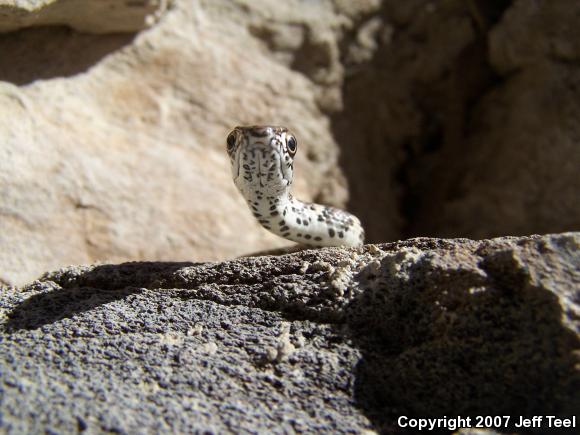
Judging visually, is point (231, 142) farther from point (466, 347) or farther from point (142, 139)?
point (466, 347)

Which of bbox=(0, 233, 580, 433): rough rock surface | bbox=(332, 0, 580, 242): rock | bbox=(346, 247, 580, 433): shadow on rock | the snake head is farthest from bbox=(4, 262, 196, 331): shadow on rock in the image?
bbox=(332, 0, 580, 242): rock

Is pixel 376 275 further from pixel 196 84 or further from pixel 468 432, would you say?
pixel 196 84

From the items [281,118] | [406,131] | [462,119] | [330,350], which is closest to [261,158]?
[330,350]

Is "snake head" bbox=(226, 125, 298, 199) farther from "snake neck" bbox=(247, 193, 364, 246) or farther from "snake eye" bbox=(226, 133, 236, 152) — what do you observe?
"snake neck" bbox=(247, 193, 364, 246)

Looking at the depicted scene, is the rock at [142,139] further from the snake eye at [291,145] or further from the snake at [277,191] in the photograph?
the snake eye at [291,145]

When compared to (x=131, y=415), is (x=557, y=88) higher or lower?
higher

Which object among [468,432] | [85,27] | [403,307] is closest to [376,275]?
[403,307]

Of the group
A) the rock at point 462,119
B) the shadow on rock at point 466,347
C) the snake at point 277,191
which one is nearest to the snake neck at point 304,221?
the snake at point 277,191
